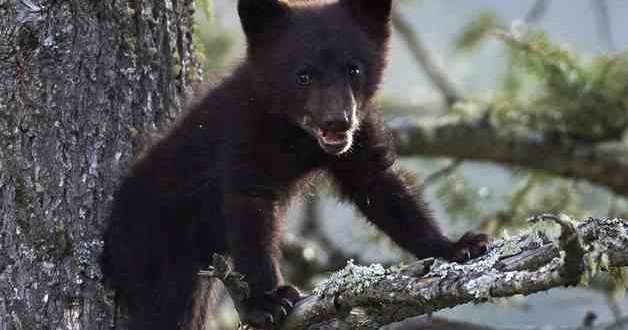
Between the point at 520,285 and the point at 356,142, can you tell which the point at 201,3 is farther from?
the point at 520,285

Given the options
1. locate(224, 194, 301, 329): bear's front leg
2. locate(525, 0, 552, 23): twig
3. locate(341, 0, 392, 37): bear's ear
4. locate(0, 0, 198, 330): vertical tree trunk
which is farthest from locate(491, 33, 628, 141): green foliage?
locate(0, 0, 198, 330): vertical tree trunk

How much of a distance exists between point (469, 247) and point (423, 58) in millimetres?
5285

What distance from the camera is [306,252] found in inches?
316

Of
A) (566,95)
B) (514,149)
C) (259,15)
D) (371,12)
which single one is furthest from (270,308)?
(514,149)

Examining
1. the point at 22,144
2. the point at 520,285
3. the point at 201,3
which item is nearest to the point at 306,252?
the point at 201,3

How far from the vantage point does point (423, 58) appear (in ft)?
31.8

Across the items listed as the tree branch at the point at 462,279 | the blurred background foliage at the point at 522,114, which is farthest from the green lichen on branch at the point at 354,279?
the blurred background foliage at the point at 522,114

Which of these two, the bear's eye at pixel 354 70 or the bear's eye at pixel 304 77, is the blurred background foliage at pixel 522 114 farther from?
the bear's eye at pixel 354 70

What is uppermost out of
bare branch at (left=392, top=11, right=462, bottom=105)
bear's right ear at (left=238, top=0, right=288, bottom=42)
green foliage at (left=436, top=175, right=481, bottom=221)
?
bear's right ear at (left=238, top=0, right=288, bottom=42)

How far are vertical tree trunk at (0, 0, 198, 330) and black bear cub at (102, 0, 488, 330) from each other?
156 mm

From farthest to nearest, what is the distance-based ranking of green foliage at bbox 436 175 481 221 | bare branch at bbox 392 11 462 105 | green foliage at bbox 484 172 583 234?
bare branch at bbox 392 11 462 105, green foliage at bbox 436 175 481 221, green foliage at bbox 484 172 583 234

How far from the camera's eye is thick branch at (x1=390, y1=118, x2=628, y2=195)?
723cm

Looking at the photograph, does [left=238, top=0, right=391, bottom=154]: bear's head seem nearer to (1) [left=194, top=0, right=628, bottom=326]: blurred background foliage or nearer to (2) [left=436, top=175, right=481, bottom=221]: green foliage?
(1) [left=194, top=0, right=628, bottom=326]: blurred background foliage

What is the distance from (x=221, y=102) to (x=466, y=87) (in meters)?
6.77
